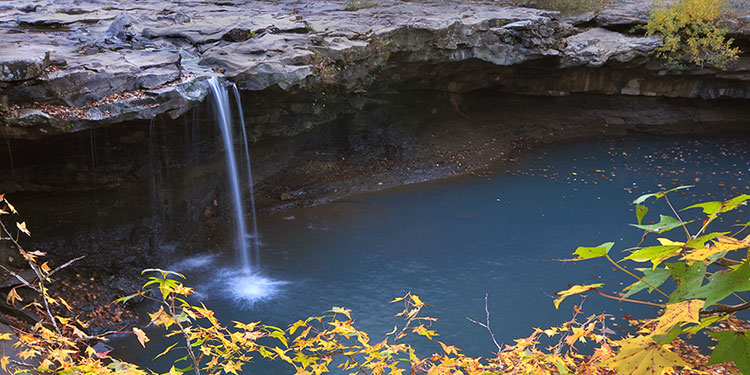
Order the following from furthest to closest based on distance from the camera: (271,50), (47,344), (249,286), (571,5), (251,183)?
(571,5) → (251,183) → (271,50) → (249,286) → (47,344)

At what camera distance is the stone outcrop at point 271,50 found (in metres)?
7.61

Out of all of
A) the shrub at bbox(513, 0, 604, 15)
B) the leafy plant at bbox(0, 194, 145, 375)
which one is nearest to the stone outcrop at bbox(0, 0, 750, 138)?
the shrub at bbox(513, 0, 604, 15)

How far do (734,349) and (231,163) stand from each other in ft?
31.5

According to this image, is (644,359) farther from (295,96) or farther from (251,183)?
(251,183)

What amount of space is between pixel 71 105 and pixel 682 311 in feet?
26.9

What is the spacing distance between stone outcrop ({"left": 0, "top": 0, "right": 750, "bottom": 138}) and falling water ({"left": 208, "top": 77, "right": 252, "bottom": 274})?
0.29m

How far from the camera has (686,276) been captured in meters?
1.21

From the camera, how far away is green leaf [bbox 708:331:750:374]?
1.13m

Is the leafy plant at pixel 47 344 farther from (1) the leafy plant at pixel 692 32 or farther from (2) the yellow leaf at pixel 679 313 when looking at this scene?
(1) the leafy plant at pixel 692 32

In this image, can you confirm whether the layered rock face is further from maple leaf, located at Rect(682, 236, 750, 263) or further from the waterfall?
maple leaf, located at Rect(682, 236, 750, 263)

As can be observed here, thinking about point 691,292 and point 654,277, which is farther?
point 654,277

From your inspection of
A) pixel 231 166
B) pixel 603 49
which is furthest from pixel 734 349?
pixel 603 49

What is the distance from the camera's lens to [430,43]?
11.8 meters

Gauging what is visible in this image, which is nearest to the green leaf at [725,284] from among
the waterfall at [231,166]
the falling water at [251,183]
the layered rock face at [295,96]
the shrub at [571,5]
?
the layered rock face at [295,96]
